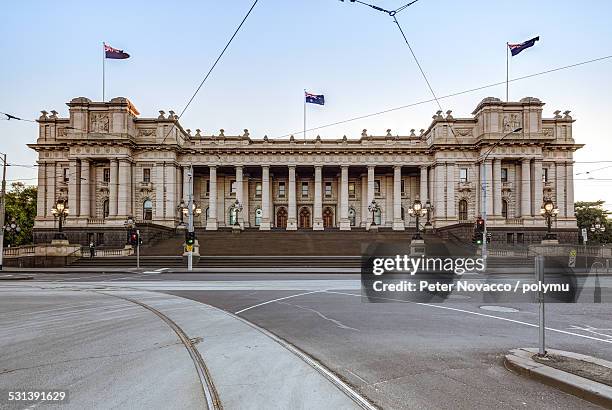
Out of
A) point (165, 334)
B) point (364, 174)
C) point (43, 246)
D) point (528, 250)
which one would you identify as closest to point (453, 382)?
point (165, 334)

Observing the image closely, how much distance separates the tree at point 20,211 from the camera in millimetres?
63344

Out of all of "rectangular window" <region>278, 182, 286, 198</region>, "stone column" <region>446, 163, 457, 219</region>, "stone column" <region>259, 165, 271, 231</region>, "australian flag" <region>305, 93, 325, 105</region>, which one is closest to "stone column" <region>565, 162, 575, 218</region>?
"stone column" <region>446, 163, 457, 219</region>

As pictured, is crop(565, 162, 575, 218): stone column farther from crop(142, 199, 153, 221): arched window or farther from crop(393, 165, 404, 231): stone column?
crop(142, 199, 153, 221): arched window

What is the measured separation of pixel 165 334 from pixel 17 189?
252 feet

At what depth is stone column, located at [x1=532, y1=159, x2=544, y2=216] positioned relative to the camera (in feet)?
188

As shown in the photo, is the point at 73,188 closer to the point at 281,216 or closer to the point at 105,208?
the point at 105,208

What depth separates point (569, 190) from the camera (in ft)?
201

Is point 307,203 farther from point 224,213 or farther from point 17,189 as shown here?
point 17,189

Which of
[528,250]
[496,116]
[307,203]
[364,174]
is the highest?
[496,116]

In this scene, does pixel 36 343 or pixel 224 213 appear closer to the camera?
pixel 36 343

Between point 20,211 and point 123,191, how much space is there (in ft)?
65.9

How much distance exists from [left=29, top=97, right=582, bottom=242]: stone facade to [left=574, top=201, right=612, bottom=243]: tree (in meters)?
18.9

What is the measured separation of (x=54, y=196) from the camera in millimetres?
61375

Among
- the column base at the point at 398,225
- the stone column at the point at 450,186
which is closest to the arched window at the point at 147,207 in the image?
the column base at the point at 398,225
